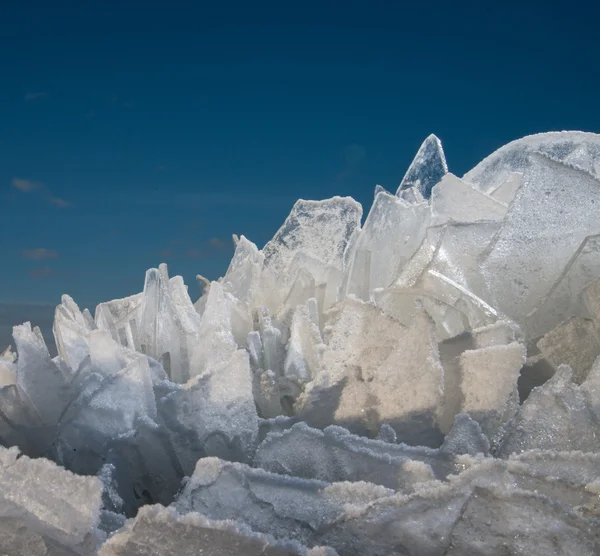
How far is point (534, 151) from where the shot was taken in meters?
1.99

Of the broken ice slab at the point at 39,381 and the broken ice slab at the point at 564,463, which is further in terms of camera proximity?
the broken ice slab at the point at 39,381

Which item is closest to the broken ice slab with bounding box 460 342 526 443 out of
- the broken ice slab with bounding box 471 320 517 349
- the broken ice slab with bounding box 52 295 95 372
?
the broken ice slab with bounding box 471 320 517 349

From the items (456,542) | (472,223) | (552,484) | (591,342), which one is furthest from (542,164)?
(456,542)

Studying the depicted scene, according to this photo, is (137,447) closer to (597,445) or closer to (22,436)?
(22,436)

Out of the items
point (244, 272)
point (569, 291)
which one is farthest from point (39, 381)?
point (569, 291)

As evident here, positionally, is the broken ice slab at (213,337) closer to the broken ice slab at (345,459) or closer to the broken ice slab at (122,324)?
the broken ice slab at (122,324)

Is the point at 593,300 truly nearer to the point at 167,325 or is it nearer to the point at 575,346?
the point at 575,346

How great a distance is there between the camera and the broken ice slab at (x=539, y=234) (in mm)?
1602

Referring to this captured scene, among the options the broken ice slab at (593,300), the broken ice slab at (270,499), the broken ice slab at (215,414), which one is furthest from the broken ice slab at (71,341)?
the broken ice slab at (593,300)

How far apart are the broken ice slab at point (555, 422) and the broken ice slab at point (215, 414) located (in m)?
0.45

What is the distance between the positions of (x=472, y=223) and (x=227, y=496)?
42.4 inches

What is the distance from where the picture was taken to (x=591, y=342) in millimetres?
1286

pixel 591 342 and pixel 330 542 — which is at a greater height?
pixel 591 342

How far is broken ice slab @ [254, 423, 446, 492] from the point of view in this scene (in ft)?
3.07
